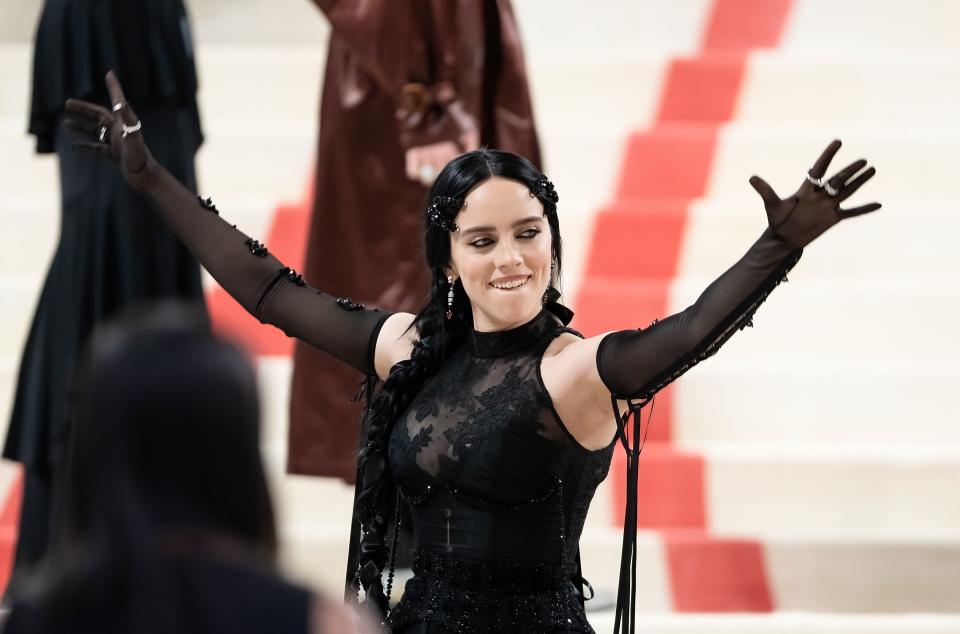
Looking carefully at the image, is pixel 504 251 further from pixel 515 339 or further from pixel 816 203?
pixel 816 203

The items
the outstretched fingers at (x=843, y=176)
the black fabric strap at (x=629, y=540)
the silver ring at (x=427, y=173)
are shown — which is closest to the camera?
the outstretched fingers at (x=843, y=176)

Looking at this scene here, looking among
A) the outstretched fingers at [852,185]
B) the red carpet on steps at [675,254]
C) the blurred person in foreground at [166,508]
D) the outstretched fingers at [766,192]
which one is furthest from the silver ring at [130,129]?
the red carpet on steps at [675,254]

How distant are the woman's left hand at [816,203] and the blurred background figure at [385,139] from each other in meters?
1.46

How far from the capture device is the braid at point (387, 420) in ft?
8.61

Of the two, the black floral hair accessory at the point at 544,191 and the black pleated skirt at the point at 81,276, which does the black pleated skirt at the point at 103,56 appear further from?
the black floral hair accessory at the point at 544,191

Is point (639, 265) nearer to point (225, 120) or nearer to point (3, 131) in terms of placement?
point (225, 120)

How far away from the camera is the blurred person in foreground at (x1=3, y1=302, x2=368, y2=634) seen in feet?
4.13

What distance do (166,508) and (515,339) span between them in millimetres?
1342

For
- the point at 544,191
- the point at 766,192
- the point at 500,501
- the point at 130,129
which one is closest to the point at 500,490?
the point at 500,501

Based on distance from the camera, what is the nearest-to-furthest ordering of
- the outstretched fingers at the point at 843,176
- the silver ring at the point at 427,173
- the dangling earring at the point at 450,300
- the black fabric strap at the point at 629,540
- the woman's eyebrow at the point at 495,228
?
the outstretched fingers at the point at 843,176 → the black fabric strap at the point at 629,540 → the woman's eyebrow at the point at 495,228 → the dangling earring at the point at 450,300 → the silver ring at the point at 427,173

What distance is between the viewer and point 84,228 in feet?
11.9

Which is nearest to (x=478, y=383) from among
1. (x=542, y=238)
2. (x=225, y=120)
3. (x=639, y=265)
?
(x=542, y=238)

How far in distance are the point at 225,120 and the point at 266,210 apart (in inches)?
26.5

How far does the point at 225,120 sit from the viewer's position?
587 cm
